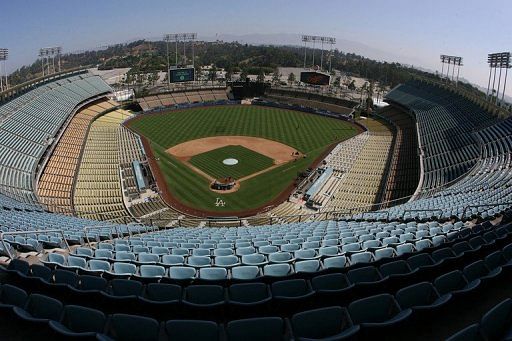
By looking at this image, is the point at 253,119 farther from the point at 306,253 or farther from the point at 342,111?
the point at 306,253

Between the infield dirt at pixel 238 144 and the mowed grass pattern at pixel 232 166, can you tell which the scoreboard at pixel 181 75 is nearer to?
the infield dirt at pixel 238 144

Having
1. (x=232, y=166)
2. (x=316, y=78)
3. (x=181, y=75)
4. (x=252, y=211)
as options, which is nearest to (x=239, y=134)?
(x=232, y=166)

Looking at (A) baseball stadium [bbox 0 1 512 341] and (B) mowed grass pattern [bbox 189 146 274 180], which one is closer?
(A) baseball stadium [bbox 0 1 512 341]

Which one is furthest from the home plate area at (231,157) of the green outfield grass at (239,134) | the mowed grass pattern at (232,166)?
the green outfield grass at (239,134)

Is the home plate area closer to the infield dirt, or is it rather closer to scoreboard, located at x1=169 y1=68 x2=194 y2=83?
the infield dirt

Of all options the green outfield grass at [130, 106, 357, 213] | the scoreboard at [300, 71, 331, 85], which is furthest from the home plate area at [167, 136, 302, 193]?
the scoreboard at [300, 71, 331, 85]

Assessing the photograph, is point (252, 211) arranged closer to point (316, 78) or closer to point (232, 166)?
point (232, 166)

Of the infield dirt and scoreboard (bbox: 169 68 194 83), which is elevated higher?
scoreboard (bbox: 169 68 194 83)
